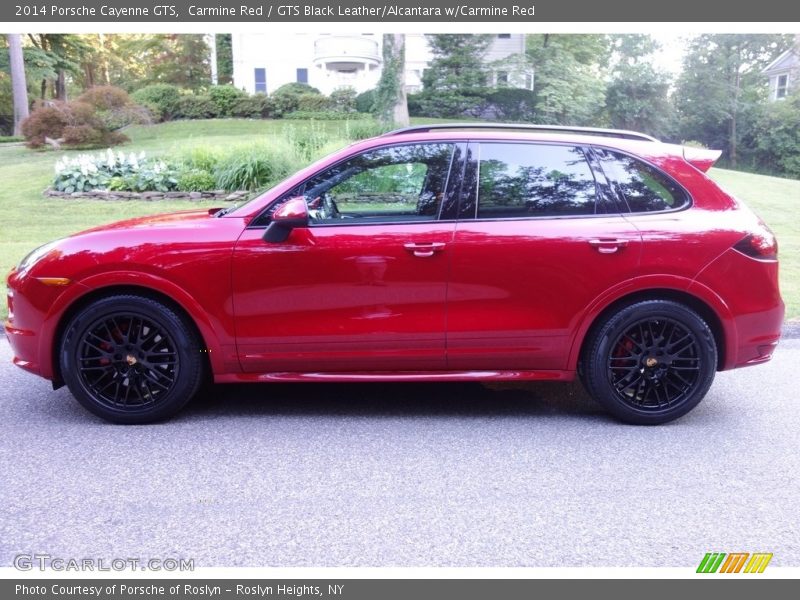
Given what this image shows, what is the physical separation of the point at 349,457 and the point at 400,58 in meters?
18.5

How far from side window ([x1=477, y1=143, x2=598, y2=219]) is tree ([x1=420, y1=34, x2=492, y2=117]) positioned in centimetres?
2580

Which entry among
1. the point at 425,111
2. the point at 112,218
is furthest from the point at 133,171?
the point at 425,111

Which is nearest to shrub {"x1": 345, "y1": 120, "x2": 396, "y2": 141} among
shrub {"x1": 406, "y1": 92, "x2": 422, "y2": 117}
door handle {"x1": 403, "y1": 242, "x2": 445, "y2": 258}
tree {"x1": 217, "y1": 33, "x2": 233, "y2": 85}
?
shrub {"x1": 406, "y1": 92, "x2": 422, "y2": 117}

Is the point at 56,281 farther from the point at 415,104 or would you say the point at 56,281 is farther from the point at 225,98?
the point at 225,98

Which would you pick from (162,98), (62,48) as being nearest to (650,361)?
(162,98)

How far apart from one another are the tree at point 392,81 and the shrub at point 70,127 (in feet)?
26.8

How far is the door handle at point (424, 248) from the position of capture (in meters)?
4.31

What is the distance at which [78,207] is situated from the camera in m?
13.5

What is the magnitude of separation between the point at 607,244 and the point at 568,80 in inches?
1002

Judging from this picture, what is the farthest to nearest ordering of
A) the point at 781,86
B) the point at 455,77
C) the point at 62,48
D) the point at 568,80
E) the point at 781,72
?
the point at 781,86 < the point at 781,72 < the point at 62,48 < the point at 455,77 < the point at 568,80

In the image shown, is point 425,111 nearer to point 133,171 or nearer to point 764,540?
point 133,171

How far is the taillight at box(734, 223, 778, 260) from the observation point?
4.41 metres

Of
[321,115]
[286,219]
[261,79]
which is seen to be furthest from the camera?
[261,79]

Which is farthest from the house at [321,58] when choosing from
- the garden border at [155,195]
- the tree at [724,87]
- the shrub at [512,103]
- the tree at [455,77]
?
the garden border at [155,195]
